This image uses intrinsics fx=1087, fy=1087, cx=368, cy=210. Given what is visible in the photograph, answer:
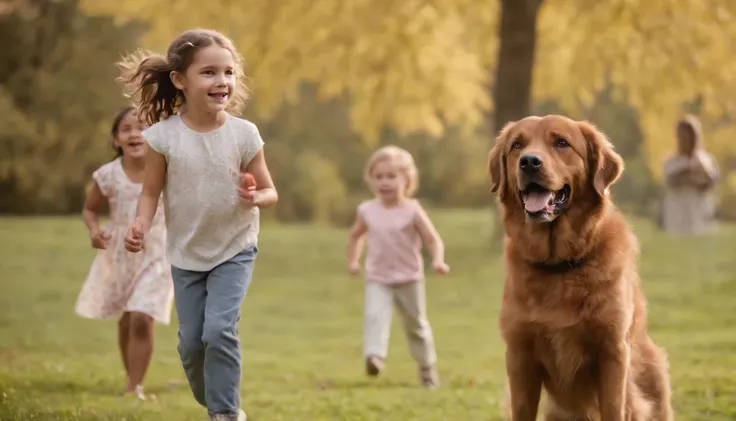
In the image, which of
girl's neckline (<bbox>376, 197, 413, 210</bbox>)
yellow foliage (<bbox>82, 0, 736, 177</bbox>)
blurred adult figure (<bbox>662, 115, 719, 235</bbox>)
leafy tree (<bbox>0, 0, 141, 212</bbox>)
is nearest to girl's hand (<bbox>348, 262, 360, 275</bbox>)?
girl's neckline (<bbox>376, 197, 413, 210</bbox>)

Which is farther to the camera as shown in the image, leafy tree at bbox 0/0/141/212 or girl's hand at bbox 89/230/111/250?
leafy tree at bbox 0/0/141/212

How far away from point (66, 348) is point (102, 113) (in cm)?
1332

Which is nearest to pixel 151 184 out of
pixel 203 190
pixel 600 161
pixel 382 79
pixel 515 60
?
pixel 203 190

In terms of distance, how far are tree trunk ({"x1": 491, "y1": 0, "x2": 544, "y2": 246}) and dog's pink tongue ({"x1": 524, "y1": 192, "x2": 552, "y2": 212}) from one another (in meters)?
9.82

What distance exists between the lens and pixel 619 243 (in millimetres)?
4793

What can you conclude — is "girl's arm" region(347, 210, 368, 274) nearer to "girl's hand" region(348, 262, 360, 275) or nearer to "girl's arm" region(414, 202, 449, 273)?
"girl's hand" region(348, 262, 360, 275)

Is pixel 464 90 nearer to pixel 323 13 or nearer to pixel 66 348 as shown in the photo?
pixel 323 13

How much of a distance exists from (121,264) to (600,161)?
322 cm

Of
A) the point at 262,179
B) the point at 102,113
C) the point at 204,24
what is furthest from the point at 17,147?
the point at 262,179

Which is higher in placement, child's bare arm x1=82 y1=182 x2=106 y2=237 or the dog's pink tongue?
the dog's pink tongue

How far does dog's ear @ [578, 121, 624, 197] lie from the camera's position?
482 centimetres

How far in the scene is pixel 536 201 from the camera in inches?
186

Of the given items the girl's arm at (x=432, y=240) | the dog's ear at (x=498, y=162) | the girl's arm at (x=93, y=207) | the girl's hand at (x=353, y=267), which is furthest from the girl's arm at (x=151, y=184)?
the girl's hand at (x=353, y=267)

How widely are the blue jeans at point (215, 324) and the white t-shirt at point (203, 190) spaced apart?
0.06 m
